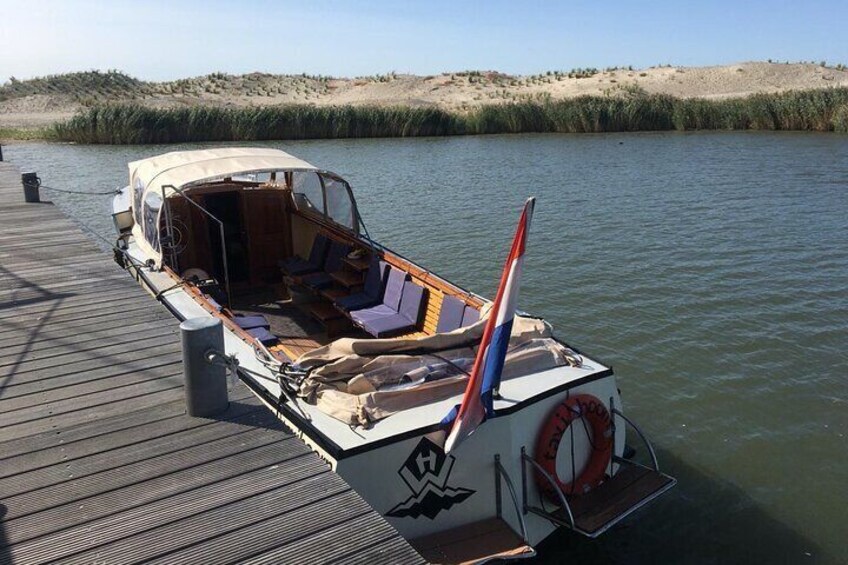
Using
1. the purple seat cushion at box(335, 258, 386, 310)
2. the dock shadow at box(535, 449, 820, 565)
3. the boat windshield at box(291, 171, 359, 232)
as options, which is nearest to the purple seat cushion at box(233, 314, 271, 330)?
the purple seat cushion at box(335, 258, 386, 310)

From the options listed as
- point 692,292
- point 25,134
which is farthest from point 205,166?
point 25,134

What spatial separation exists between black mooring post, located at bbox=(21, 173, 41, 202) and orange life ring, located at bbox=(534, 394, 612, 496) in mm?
11760

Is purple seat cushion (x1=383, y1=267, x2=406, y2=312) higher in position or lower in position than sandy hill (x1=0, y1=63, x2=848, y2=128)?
lower

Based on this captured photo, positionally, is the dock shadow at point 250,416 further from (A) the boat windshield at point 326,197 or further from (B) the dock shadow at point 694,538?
(A) the boat windshield at point 326,197

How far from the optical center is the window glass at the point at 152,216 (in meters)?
9.27

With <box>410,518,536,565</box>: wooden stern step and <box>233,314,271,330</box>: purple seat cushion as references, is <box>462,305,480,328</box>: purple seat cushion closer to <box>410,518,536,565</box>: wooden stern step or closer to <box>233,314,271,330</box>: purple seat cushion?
<box>410,518,536,565</box>: wooden stern step

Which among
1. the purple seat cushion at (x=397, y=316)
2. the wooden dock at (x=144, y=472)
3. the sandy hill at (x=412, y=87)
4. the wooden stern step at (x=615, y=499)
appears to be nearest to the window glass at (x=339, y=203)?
the purple seat cushion at (x=397, y=316)

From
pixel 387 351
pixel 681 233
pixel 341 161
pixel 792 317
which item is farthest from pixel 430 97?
pixel 387 351

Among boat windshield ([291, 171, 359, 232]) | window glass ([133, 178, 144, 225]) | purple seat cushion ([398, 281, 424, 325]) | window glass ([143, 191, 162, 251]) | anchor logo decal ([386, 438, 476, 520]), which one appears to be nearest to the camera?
anchor logo decal ([386, 438, 476, 520])

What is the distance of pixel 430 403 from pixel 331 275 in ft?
15.9

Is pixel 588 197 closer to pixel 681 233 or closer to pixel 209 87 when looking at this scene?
pixel 681 233

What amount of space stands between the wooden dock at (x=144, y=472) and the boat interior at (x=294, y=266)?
74.7 inches

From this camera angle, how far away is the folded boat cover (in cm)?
509

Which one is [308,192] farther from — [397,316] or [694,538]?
[694,538]
